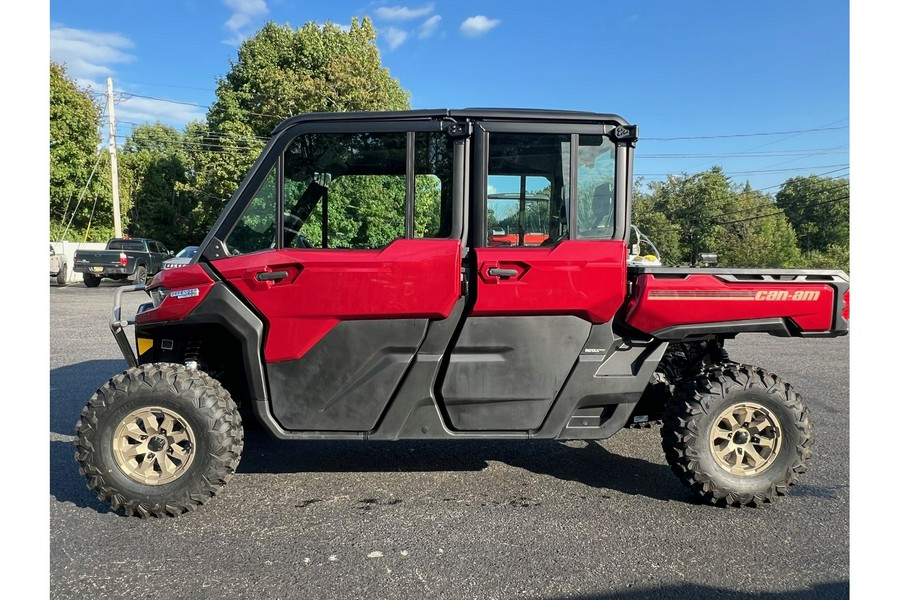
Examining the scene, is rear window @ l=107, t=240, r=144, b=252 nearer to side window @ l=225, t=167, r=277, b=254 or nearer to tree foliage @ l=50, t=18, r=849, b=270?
tree foliage @ l=50, t=18, r=849, b=270

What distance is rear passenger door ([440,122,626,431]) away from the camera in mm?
3316

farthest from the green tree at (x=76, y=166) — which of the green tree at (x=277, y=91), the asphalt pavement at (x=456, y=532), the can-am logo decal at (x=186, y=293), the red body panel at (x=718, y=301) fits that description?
the red body panel at (x=718, y=301)

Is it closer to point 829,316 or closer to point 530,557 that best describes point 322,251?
point 530,557

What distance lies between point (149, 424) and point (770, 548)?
3.47 metres

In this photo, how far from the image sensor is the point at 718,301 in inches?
135

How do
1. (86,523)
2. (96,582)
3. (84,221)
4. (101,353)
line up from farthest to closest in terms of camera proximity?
(84,221)
(101,353)
(86,523)
(96,582)

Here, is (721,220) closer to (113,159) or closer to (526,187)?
(113,159)

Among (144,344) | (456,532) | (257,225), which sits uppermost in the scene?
(257,225)

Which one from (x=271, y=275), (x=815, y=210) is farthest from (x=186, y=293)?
(x=815, y=210)

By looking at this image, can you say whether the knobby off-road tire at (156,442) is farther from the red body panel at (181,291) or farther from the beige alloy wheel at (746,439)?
the beige alloy wheel at (746,439)

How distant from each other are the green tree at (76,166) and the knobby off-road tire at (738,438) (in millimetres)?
31514

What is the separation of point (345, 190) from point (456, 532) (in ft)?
7.05

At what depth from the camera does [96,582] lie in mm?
2699

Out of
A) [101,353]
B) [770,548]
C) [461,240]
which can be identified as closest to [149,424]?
[461,240]
